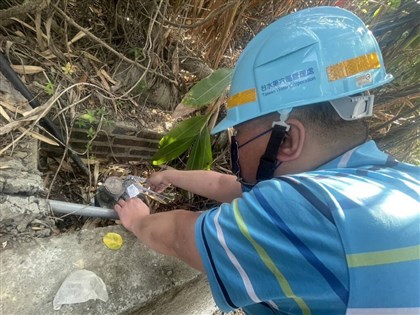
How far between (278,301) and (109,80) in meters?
1.48

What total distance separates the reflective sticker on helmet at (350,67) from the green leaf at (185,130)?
1.09m

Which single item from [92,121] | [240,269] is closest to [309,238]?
[240,269]

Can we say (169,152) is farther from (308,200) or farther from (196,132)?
A: (308,200)

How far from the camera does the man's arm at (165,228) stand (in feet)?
3.70

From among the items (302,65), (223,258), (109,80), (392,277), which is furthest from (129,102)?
(392,277)

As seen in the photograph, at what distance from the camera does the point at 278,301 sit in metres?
0.96

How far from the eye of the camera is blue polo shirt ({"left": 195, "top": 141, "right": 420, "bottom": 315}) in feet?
2.66

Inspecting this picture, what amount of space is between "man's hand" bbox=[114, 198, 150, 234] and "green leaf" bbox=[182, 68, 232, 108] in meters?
0.70

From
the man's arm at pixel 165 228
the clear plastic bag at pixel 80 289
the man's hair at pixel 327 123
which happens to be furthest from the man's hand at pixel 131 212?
the man's hair at pixel 327 123

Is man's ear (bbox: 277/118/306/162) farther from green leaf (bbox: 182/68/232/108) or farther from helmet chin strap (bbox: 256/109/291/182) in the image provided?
green leaf (bbox: 182/68/232/108)

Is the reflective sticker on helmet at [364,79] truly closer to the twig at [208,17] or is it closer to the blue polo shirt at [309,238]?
the blue polo shirt at [309,238]

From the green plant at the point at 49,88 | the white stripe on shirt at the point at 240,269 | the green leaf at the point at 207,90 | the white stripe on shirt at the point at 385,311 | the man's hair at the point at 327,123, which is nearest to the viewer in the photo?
the white stripe on shirt at the point at 385,311

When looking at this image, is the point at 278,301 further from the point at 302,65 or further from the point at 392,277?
the point at 302,65

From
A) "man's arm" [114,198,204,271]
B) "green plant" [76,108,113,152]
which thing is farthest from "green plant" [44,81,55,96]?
"man's arm" [114,198,204,271]
